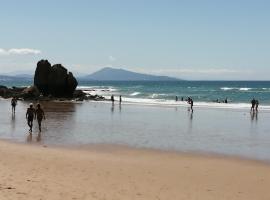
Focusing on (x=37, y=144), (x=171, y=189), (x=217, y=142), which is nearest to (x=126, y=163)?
(x=171, y=189)

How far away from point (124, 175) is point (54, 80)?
51625 mm

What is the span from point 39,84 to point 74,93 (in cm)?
515

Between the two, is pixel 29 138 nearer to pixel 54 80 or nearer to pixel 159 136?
pixel 159 136

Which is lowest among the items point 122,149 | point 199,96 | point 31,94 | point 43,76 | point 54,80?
point 122,149

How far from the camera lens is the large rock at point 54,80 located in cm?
6366

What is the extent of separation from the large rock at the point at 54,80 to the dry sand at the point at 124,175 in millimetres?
45703

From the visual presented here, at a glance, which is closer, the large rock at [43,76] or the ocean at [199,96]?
the large rock at [43,76]

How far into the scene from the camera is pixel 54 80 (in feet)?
209

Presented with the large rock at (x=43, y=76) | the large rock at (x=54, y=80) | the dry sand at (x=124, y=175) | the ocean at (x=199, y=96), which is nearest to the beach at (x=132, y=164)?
the dry sand at (x=124, y=175)

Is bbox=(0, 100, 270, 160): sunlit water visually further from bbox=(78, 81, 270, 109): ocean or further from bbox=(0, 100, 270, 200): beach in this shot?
bbox=(78, 81, 270, 109): ocean

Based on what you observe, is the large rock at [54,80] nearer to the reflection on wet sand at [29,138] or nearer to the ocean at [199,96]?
the ocean at [199,96]

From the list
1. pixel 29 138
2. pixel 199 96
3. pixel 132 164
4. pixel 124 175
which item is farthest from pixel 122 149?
pixel 199 96

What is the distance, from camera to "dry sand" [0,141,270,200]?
11180mm

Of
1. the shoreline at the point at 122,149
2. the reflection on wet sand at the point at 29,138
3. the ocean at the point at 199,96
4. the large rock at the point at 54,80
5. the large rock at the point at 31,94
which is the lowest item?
the shoreline at the point at 122,149
